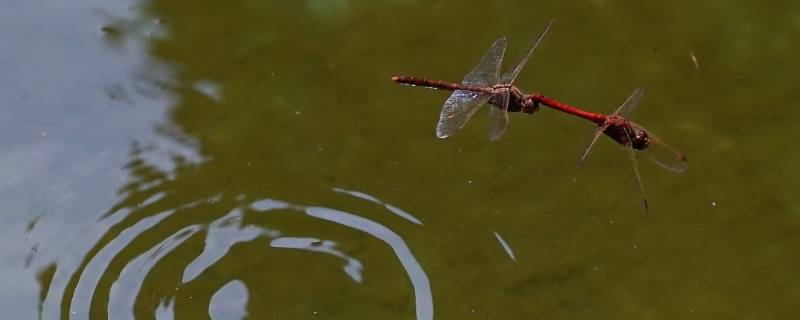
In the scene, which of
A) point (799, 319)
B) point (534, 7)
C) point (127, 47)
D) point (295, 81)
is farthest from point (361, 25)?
point (799, 319)

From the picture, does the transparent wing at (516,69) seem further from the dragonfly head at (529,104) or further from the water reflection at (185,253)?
the water reflection at (185,253)

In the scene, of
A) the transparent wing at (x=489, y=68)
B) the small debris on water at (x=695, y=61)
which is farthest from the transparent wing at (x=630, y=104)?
the transparent wing at (x=489, y=68)

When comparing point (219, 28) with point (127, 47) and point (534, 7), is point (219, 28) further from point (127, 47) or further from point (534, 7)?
point (534, 7)

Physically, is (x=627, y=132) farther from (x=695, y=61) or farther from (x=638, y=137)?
(x=695, y=61)

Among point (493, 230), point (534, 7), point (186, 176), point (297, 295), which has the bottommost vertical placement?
point (493, 230)

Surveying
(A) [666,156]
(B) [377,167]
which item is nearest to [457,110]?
(B) [377,167]

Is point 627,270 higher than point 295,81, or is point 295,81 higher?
point 295,81
